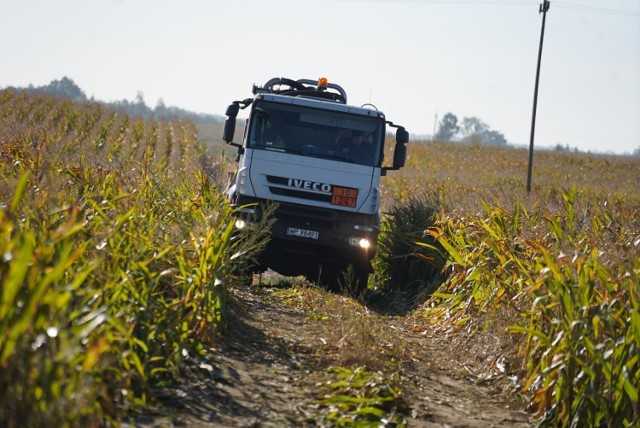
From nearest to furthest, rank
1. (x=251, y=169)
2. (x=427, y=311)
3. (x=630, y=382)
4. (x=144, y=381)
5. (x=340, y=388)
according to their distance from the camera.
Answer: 1. (x=144, y=381)
2. (x=630, y=382)
3. (x=340, y=388)
4. (x=427, y=311)
5. (x=251, y=169)

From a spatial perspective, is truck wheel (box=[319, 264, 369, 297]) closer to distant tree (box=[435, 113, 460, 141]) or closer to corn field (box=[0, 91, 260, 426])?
corn field (box=[0, 91, 260, 426])

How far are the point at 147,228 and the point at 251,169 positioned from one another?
15.3ft

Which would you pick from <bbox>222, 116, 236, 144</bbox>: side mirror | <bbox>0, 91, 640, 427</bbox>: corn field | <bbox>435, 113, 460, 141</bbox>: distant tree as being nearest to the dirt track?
<bbox>0, 91, 640, 427</bbox>: corn field

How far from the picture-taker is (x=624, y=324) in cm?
691

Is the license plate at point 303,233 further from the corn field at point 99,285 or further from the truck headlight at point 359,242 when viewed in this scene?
the corn field at point 99,285

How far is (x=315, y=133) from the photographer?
13.1 m

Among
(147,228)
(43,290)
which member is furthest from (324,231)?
(43,290)

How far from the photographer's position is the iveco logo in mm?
12852

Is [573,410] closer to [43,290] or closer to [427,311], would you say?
[43,290]

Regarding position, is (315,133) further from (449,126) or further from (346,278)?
(449,126)

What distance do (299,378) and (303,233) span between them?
5.37 meters

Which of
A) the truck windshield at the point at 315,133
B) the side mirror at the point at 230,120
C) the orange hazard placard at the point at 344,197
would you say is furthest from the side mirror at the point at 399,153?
the side mirror at the point at 230,120

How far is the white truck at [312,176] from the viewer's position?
12812 mm

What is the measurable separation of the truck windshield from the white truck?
0.05ft
